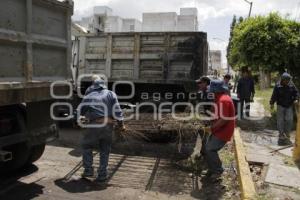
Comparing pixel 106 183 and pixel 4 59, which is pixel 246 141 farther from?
pixel 4 59

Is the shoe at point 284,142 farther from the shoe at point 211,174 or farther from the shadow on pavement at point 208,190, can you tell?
the shadow on pavement at point 208,190

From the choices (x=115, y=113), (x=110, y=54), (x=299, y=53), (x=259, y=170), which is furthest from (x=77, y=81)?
(x=299, y=53)

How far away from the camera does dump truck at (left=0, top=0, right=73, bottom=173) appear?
482 cm

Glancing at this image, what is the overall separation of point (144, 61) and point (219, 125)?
3.51 m

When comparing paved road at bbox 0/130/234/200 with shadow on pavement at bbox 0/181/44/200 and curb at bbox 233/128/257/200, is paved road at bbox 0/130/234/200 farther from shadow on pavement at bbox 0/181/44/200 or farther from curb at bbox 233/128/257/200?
curb at bbox 233/128/257/200

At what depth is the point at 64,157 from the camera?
7.34m

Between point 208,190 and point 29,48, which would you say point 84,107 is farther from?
point 208,190

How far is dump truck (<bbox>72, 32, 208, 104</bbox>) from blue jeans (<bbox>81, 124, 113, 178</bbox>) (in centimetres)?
303

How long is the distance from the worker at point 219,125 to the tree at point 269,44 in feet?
20.6

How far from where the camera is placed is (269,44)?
1187cm

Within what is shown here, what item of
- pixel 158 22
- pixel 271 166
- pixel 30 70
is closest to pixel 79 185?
pixel 30 70

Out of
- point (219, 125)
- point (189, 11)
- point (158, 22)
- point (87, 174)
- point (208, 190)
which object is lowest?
point (208, 190)

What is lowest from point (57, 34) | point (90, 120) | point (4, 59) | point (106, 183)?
point (106, 183)

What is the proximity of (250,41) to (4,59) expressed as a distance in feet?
29.0
